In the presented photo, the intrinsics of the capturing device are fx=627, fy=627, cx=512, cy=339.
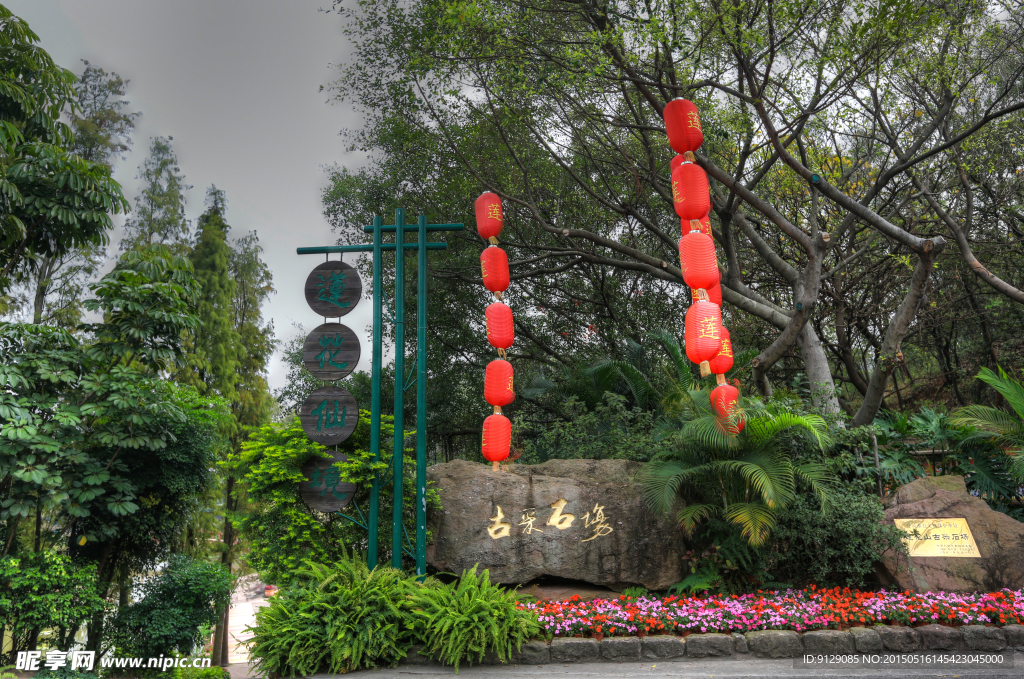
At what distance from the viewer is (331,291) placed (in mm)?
6645

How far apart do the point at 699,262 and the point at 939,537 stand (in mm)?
3915

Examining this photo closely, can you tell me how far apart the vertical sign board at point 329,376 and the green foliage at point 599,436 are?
3.78 metres

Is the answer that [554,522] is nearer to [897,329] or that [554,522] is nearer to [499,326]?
[499,326]

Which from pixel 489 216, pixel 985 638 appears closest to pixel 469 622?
pixel 985 638

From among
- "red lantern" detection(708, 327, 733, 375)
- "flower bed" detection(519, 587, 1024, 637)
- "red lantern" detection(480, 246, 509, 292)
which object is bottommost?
"flower bed" detection(519, 587, 1024, 637)

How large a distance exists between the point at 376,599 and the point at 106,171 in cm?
708

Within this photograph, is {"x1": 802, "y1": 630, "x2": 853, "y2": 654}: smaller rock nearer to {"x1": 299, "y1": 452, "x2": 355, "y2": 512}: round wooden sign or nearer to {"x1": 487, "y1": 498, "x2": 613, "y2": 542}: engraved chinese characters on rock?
{"x1": 487, "y1": 498, "x2": 613, "y2": 542}: engraved chinese characters on rock

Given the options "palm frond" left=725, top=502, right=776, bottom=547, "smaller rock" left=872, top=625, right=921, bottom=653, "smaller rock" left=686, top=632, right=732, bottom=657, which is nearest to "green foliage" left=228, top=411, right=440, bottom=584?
"smaller rock" left=686, top=632, right=732, bottom=657

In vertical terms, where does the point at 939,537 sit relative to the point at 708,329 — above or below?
below

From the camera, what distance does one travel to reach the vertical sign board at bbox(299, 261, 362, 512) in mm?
6375

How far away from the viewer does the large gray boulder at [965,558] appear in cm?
649

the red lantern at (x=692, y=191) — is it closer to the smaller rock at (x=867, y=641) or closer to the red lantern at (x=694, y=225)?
the red lantern at (x=694, y=225)

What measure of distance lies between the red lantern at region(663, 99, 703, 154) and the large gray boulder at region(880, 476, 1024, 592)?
471 cm

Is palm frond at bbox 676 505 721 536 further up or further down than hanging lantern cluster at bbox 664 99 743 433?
further down
